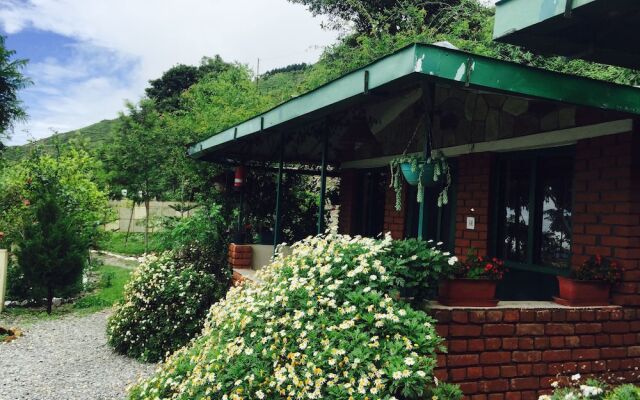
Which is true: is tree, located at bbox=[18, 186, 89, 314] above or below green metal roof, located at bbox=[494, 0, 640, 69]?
below

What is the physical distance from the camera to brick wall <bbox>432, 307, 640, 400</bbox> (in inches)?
133

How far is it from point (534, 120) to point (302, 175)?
217 inches

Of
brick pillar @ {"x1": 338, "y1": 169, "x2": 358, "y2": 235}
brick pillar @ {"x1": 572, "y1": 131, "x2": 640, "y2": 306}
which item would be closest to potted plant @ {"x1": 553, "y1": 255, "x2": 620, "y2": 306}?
brick pillar @ {"x1": 572, "y1": 131, "x2": 640, "y2": 306}

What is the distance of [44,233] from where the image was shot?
8.98 metres

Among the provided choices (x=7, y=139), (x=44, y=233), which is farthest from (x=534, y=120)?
(x=7, y=139)

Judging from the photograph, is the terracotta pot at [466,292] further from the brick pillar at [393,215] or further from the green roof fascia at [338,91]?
A: the brick pillar at [393,215]

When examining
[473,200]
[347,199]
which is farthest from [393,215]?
[473,200]

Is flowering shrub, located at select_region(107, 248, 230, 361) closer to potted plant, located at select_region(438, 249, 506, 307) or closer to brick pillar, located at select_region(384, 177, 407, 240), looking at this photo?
brick pillar, located at select_region(384, 177, 407, 240)

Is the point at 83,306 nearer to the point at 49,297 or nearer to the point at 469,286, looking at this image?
the point at 49,297

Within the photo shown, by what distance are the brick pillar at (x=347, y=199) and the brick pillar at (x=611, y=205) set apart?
454 centimetres

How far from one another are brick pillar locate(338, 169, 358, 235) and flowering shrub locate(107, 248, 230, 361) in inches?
103

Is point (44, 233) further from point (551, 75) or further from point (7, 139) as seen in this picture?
point (7, 139)

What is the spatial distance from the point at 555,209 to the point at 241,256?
14.5ft

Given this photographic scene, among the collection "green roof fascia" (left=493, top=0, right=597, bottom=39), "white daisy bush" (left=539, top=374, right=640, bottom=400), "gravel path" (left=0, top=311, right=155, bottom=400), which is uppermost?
"green roof fascia" (left=493, top=0, right=597, bottom=39)
